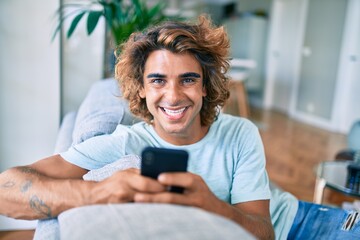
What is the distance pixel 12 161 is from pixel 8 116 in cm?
24

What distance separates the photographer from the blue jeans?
119cm

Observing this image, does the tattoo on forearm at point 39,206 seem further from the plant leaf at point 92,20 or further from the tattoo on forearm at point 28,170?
the plant leaf at point 92,20

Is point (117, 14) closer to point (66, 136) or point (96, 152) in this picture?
point (66, 136)

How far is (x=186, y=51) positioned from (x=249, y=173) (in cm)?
37

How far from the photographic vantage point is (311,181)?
3105 mm

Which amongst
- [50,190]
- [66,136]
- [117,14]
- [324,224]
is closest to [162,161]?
[50,190]

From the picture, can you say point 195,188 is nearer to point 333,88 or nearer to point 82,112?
point 82,112

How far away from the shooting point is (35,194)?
0.90m

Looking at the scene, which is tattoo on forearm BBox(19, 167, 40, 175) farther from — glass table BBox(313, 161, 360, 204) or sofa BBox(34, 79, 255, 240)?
glass table BBox(313, 161, 360, 204)

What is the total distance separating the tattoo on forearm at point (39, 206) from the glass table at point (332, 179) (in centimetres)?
159

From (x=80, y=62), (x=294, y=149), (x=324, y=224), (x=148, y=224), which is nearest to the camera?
(x=148, y=224)

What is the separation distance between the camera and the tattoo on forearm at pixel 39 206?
888 mm

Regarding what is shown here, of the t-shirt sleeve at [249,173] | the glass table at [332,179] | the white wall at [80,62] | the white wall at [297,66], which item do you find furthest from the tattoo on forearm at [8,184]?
the white wall at [297,66]

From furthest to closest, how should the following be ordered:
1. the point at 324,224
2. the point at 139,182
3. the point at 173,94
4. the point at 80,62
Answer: the point at 80,62, the point at 324,224, the point at 173,94, the point at 139,182
